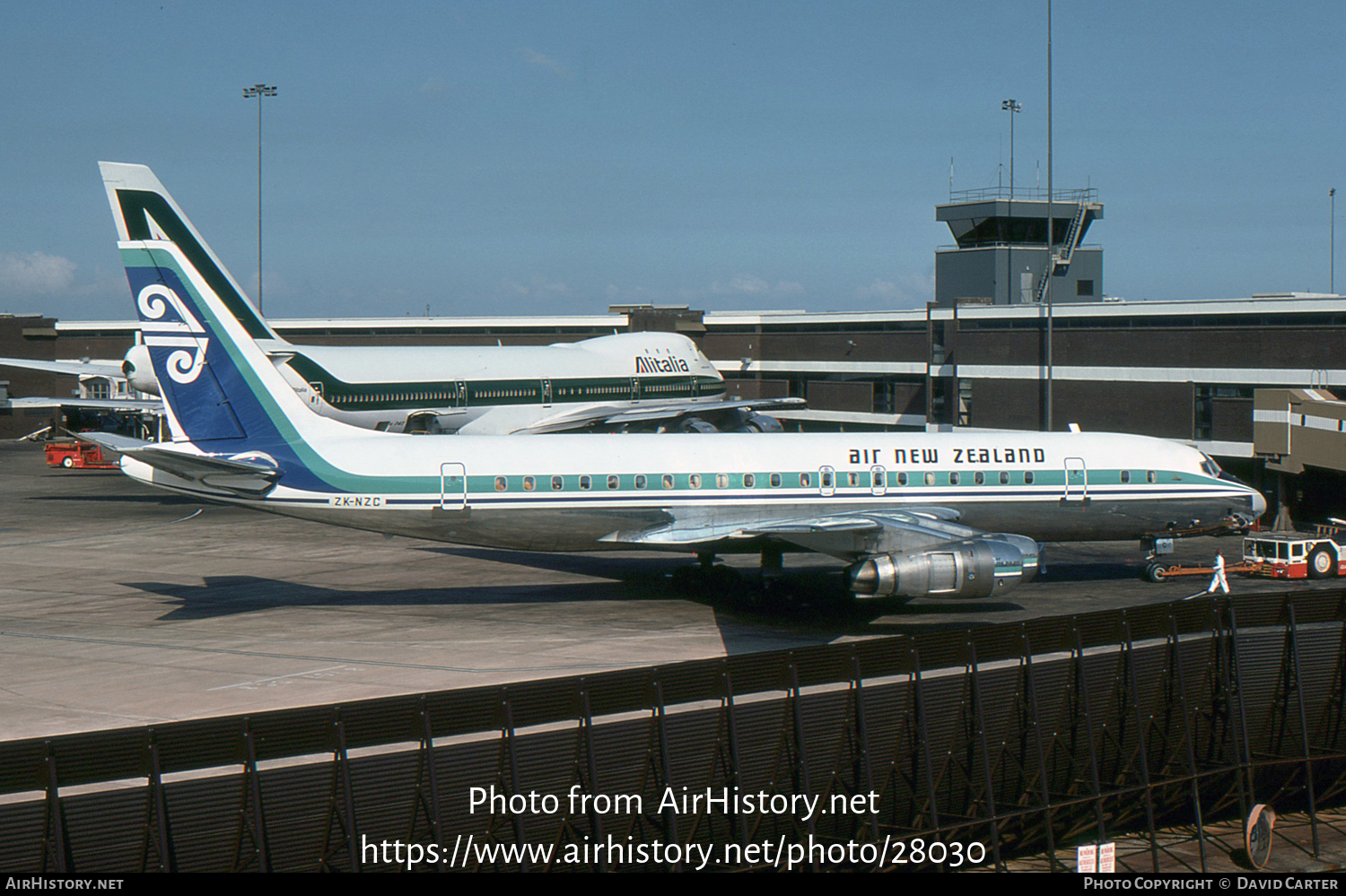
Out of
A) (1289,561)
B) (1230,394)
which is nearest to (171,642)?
(1289,561)

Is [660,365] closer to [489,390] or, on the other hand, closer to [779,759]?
[489,390]

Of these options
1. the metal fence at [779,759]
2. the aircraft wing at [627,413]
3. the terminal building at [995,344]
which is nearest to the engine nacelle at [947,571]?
the metal fence at [779,759]

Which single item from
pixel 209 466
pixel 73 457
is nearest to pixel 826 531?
pixel 209 466

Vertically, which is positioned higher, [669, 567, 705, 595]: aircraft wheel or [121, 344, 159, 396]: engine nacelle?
[121, 344, 159, 396]: engine nacelle

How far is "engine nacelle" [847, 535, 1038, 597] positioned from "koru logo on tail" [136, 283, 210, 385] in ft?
59.8

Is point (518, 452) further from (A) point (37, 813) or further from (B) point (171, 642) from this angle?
(A) point (37, 813)

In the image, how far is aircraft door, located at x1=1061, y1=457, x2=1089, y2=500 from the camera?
34.7 metres

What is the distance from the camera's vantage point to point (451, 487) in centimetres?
3155

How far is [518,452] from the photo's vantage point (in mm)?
32438

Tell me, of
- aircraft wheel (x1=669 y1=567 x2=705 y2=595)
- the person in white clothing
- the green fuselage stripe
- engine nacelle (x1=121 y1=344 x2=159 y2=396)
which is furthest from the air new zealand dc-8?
engine nacelle (x1=121 y1=344 x2=159 y2=396)

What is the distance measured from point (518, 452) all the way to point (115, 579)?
15.9 meters

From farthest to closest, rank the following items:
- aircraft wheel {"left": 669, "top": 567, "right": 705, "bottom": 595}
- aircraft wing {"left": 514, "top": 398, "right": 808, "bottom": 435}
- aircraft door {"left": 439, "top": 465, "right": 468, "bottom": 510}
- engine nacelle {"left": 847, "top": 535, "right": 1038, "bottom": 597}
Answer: aircraft wing {"left": 514, "top": 398, "right": 808, "bottom": 435} → aircraft wheel {"left": 669, "top": 567, "right": 705, "bottom": 595} → aircraft door {"left": 439, "top": 465, "right": 468, "bottom": 510} → engine nacelle {"left": 847, "top": 535, "right": 1038, "bottom": 597}

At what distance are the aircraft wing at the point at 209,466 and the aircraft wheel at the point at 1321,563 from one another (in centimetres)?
3319

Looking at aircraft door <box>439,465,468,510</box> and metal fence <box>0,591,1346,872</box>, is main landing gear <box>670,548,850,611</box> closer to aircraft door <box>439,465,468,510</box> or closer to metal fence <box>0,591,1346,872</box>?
aircraft door <box>439,465,468,510</box>
